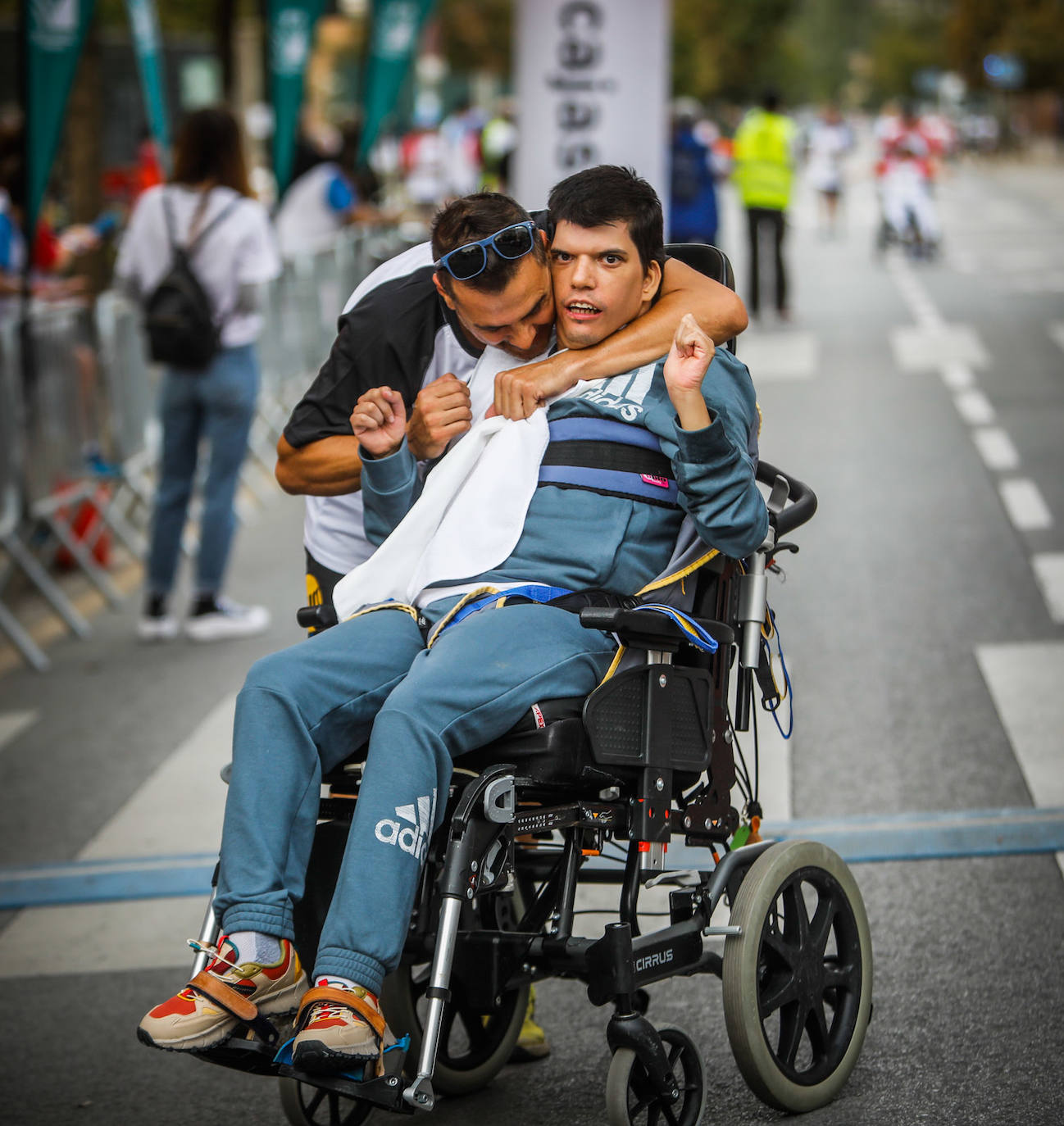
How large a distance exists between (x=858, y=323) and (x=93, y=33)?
811 cm

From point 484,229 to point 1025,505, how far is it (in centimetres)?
659

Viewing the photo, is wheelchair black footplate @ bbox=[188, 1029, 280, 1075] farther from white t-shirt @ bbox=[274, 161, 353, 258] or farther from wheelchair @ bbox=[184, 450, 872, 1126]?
white t-shirt @ bbox=[274, 161, 353, 258]

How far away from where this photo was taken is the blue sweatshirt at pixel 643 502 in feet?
11.3

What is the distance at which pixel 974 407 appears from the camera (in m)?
12.7

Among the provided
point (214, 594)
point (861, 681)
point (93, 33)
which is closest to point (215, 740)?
point (214, 594)

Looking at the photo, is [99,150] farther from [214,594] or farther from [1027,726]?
[1027,726]

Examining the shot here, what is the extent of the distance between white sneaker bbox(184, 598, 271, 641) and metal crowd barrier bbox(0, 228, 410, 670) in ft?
2.20

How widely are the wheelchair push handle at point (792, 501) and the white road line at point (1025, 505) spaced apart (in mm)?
5386

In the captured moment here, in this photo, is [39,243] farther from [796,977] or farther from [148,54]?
[796,977]

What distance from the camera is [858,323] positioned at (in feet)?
58.3

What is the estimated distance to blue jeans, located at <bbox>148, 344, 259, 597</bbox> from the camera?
8070mm

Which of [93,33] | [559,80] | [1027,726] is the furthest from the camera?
[93,33]

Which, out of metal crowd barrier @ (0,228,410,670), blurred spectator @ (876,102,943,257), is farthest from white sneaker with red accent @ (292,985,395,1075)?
blurred spectator @ (876,102,943,257)

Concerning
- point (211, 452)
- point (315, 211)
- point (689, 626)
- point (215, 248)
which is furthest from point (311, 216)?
point (689, 626)
